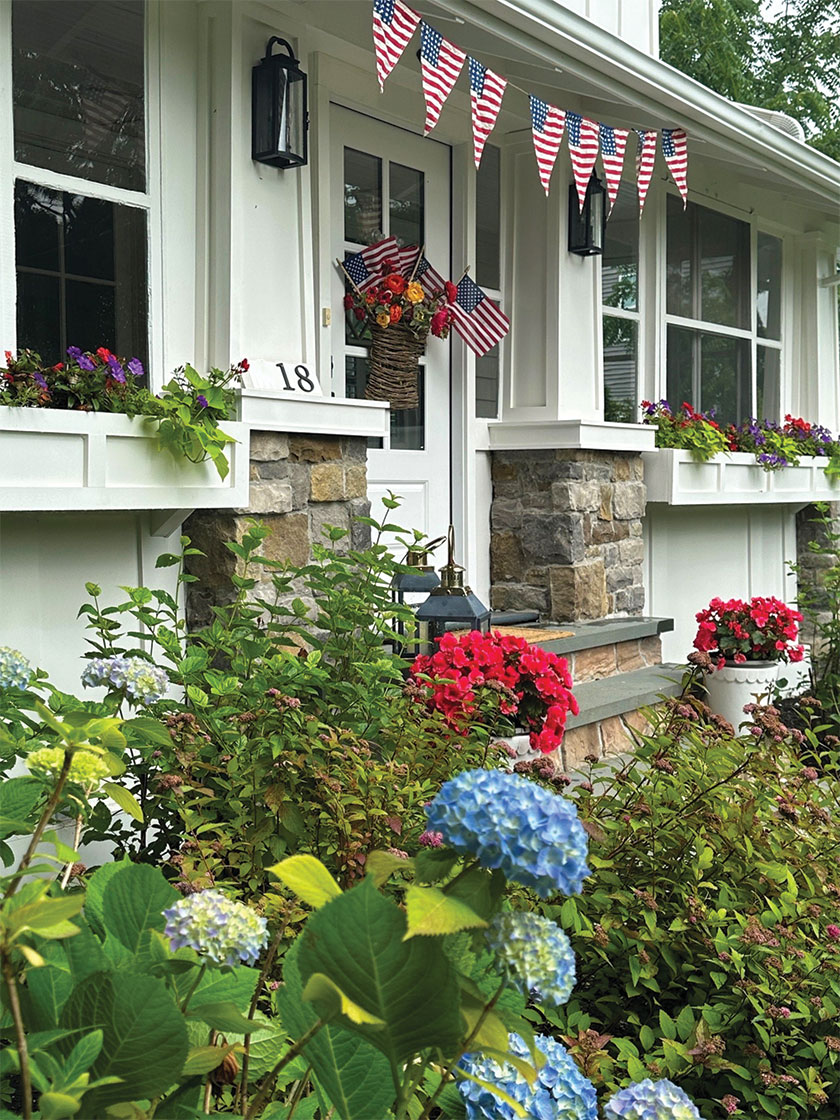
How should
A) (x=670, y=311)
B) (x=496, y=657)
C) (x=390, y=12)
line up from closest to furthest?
(x=496, y=657)
(x=390, y=12)
(x=670, y=311)

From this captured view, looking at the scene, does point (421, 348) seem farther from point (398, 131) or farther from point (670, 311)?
point (670, 311)

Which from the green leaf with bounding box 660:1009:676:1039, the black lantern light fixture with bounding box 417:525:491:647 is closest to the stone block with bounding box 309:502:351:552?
the black lantern light fixture with bounding box 417:525:491:647

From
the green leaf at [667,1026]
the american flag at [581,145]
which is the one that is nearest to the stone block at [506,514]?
the american flag at [581,145]

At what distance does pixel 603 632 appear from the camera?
4613 mm

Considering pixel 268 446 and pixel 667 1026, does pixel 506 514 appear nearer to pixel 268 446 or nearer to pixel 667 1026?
pixel 268 446

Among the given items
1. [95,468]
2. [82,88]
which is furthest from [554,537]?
[82,88]

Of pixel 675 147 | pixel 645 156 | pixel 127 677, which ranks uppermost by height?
pixel 675 147

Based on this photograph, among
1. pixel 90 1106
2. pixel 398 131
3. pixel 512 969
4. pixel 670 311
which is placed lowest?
pixel 90 1106

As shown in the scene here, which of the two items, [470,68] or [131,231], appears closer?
[131,231]

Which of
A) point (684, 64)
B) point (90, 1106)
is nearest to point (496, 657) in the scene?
point (90, 1106)

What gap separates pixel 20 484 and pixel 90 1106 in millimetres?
2128

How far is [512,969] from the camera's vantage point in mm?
766

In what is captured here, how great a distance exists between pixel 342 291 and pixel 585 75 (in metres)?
1.22

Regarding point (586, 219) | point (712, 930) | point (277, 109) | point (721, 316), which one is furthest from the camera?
point (721, 316)
